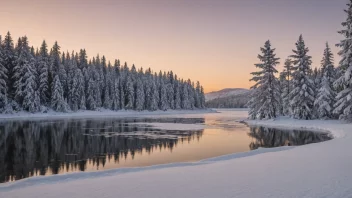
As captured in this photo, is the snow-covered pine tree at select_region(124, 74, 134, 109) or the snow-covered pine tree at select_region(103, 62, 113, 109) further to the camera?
the snow-covered pine tree at select_region(124, 74, 134, 109)

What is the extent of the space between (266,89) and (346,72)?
1658 cm

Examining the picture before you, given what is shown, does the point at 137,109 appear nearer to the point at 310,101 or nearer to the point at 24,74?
the point at 24,74

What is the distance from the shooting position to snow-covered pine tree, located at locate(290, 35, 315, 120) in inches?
1777

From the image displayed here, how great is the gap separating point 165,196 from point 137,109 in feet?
304

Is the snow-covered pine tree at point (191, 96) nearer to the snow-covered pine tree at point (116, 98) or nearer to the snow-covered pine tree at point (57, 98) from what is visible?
the snow-covered pine tree at point (116, 98)

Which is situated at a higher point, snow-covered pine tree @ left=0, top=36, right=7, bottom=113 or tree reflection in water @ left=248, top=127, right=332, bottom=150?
snow-covered pine tree @ left=0, top=36, right=7, bottom=113

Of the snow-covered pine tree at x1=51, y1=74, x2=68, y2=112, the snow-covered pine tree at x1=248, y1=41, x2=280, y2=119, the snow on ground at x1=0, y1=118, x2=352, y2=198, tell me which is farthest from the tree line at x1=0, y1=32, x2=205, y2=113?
the snow on ground at x1=0, y1=118, x2=352, y2=198

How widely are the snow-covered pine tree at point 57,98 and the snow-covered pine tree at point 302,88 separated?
165ft

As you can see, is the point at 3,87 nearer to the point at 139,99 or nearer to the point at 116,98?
the point at 116,98

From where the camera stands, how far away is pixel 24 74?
6347cm

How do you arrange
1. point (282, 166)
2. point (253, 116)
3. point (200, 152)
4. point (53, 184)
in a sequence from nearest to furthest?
point (53, 184) → point (282, 166) → point (200, 152) → point (253, 116)

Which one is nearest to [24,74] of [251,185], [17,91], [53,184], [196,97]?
[17,91]

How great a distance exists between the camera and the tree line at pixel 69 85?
6231 cm

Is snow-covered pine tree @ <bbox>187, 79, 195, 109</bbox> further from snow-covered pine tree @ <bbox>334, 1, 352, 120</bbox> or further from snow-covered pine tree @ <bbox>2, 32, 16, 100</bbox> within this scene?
snow-covered pine tree @ <bbox>334, 1, 352, 120</bbox>
